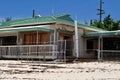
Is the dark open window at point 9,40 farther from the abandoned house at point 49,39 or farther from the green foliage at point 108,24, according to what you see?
the green foliage at point 108,24

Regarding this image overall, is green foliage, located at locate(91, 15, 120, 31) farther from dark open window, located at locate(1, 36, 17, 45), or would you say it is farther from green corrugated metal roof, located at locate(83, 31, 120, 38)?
dark open window, located at locate(1, 36, 17, 45)

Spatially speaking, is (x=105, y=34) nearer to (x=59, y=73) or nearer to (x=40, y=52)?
(x=40, y=52)

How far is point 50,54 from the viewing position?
2627cm

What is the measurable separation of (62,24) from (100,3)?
2948 centimetres

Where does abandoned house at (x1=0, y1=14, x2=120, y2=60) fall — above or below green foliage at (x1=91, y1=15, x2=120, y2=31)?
below

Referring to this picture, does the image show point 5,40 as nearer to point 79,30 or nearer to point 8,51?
point 8,51

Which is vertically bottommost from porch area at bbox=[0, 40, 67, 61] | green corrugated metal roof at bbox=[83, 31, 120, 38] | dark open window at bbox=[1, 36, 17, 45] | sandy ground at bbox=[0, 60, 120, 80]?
sandy ground at bbox=[0, 60, 120, 80]

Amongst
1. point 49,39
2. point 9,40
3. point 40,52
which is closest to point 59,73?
point 40,52

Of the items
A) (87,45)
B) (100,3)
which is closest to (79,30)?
(87,45)

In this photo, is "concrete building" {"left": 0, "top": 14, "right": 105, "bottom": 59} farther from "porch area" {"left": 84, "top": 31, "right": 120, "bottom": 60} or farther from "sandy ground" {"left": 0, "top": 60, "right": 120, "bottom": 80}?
"sandy ground" {"left": 0, "top": 60, "right": 120, "bottom": 80}

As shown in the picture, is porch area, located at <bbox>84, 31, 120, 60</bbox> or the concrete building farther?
porch area, located at <bbox>84, 31, 120, 60</bbox>

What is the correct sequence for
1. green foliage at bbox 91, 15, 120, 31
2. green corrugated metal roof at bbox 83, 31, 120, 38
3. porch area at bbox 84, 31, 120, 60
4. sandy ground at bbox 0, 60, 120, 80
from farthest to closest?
green foliage at bbox 91, 15, 120, 31
porch area at bbox 84, 31, 120, 60
green corrugated metal roof at bbox 83, 31, 120, 38
sandy ground at bbox 0, 60, 120, 80

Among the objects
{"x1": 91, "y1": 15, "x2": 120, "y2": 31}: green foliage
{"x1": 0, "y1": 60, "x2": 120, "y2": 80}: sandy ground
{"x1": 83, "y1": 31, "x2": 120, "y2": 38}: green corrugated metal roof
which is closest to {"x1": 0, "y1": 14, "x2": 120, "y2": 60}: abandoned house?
{"x1": 83, "y1": 31, "x2": 120, "y2": 38}: green corrugated metal roof

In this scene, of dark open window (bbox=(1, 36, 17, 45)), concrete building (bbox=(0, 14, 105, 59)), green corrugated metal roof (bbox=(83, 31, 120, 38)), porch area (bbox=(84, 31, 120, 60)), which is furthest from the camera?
dark open window (bbox=(1, 36, 17, 45))
